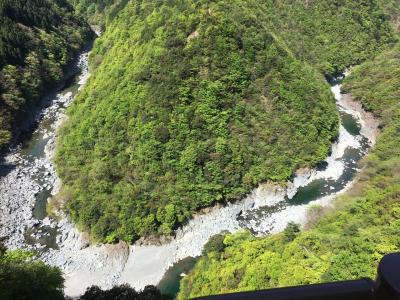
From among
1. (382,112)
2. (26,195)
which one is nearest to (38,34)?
(26,195)

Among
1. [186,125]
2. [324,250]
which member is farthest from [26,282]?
[186,125]

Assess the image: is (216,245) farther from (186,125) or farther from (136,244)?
(186,125)

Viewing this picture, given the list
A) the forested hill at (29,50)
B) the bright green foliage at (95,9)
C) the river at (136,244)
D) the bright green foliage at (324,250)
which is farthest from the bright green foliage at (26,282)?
the bright green foliage at (95,9)

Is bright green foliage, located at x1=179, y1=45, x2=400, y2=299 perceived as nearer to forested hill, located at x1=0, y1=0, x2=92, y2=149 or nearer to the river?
the river

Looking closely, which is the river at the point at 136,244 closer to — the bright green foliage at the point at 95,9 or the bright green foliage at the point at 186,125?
the bright green foliage at the point at 186,125

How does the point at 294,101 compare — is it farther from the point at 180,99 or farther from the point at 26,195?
the point at 26,195

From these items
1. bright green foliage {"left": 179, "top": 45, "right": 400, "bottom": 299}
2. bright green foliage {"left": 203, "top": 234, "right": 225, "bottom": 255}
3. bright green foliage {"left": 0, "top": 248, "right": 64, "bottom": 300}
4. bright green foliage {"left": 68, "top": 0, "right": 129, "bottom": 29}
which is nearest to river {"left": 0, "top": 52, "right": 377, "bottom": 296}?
bright green foliage {"left": 203, "top": 234, "right": 225, "bottom": 255}
